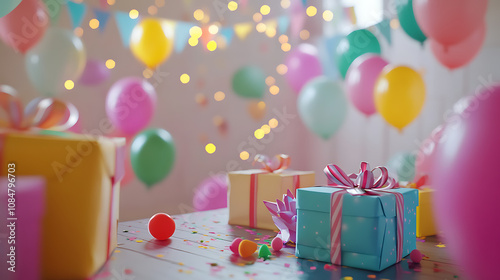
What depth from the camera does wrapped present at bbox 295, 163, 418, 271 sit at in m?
0.98

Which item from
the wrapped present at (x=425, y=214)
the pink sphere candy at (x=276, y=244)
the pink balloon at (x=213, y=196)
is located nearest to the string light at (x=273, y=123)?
the pink balloon at (x=213, y=196)

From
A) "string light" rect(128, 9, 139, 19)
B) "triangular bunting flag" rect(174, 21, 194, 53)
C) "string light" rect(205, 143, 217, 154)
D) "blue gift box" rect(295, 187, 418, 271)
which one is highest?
"string light" rect(128, 9, 139, 19)

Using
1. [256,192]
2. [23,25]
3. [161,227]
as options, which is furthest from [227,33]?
[161,227]

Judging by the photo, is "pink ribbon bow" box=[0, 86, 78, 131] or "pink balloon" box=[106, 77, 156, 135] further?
"pink balloon" box=[106, 77, 156, 135]

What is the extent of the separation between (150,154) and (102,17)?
2.73 ft

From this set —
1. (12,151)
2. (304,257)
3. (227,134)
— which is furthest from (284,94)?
(12,151)

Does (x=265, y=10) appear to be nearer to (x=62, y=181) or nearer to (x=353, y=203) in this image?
(x=353, y=203)

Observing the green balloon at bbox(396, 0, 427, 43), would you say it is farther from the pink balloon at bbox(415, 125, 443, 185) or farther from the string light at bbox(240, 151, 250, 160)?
the string light at bbox(240, 151, 250, 160)

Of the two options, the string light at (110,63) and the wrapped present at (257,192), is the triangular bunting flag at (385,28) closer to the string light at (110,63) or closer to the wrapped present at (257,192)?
the wrapped present at (257,192)

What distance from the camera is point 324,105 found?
7.93ft

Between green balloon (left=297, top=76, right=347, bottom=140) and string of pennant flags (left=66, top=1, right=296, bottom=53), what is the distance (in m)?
0.67

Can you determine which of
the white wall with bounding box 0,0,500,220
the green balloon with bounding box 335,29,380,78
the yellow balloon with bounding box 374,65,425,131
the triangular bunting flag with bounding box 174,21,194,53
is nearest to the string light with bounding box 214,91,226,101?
the white wall with bounding box 0,0,500,220

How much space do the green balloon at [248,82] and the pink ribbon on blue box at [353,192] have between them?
177 cm

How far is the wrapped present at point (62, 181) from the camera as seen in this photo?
85 centimetres
